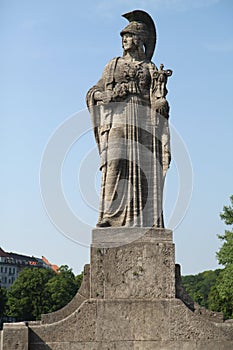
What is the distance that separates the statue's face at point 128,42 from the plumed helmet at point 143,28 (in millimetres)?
90

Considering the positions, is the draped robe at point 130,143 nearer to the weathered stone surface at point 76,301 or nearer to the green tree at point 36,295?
the weathered stone surface at point 76,301

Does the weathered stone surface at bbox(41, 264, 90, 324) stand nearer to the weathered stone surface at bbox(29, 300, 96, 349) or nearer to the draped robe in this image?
the weathered stone surface at bbox(29, 300, 96, 349)

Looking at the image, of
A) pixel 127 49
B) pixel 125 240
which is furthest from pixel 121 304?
pixel 127 49

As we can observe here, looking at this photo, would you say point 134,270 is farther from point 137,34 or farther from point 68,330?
point 137,34

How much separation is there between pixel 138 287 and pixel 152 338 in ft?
3.42

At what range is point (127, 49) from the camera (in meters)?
13.6

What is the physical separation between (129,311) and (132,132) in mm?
4039

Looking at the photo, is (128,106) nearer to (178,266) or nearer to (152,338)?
(178,266)

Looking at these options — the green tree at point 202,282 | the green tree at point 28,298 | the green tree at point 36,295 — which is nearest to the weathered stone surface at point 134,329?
the green tree at point 36,295

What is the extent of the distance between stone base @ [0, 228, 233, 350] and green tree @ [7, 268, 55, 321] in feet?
164

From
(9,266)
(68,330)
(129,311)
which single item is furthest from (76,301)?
(9,266)

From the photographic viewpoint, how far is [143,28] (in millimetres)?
13672

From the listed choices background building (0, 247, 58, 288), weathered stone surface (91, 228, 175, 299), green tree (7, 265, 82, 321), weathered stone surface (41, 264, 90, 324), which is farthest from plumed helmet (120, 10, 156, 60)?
background building (0, 247, 58, 288)

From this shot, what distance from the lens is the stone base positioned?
434 inches
